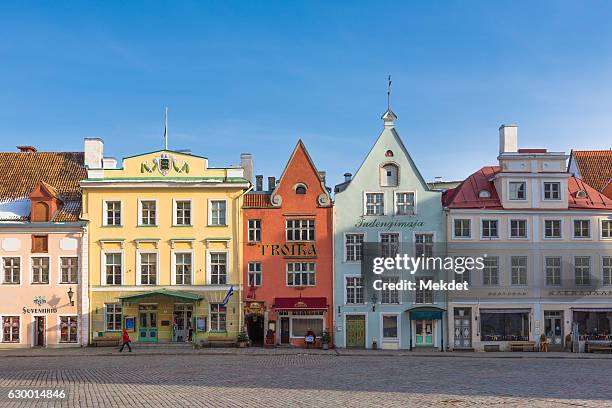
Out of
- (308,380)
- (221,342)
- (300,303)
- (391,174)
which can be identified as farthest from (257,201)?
(308,380)

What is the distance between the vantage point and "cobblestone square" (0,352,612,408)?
81.5ft

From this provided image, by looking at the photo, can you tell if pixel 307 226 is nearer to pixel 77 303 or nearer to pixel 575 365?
pixel 77 303

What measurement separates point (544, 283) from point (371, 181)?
40.8ft

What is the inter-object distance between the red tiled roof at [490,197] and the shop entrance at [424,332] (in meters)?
7.42

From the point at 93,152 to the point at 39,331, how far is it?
1265 centimetres

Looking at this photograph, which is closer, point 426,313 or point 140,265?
point 426,313

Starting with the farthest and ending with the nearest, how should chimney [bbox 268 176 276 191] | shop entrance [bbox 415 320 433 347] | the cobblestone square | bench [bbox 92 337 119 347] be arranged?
chimney [bbox 268 176 276 191]
shop entrance [bbox 415 320 433 347]
bench [bbox 92 337 119 347]
the cobblestone square

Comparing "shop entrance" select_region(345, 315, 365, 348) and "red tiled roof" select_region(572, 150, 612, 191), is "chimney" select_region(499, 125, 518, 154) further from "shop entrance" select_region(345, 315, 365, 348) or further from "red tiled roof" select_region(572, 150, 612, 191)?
"shop entrance" select_region(345, 315, 365, 348)

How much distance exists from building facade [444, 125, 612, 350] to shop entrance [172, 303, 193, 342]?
16.0 metres

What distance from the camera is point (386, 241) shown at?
2071 inches

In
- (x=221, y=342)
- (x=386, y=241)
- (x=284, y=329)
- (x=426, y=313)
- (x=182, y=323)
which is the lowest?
(x=221, y=342)

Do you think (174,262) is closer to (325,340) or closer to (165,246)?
(165,246)

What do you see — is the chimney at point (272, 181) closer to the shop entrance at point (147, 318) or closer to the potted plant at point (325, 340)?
the potted plant at point (325, 340)

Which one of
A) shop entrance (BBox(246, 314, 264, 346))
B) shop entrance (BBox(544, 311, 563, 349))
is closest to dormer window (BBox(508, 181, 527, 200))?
shop entrance (BBox(544, 311, 563, 349))
